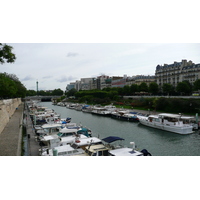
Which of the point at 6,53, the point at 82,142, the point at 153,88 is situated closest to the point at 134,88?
the point at 153,88

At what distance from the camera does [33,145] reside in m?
21.1

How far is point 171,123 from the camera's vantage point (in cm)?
2977

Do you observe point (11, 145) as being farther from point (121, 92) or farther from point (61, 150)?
point (121, 92)

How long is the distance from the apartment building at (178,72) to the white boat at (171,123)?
158 feet

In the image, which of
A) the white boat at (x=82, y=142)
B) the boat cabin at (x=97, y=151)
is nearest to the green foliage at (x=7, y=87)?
the white boat at (x=82, y=142)

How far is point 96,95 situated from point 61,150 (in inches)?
3106

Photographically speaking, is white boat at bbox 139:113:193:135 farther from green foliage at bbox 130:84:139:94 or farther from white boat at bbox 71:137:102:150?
green foliage at bbox 130:84:139:94

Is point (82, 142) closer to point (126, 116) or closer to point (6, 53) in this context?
point (6, 53)

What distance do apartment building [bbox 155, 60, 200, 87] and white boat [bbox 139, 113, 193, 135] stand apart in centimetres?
4810

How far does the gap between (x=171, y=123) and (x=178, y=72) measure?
56.7 meters

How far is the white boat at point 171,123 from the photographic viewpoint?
91.9 ft

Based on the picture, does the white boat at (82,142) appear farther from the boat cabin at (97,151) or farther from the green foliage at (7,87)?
the green foliage at (7,87)

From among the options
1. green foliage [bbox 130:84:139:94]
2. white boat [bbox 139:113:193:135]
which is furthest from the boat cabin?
green foliage [bbox 130:84:139:94]

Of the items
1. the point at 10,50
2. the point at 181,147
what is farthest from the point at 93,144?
the point at 10,50
